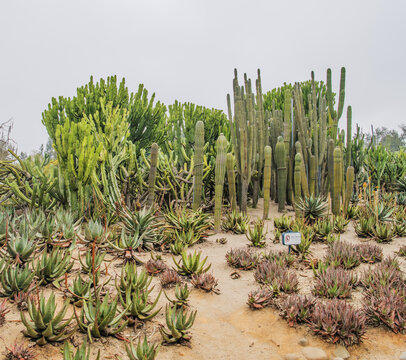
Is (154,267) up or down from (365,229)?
down

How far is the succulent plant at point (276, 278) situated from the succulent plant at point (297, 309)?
0.37m

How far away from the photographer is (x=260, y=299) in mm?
Result: 3242

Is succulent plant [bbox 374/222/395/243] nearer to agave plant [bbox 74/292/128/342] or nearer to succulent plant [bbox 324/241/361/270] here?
succulent plant [bbox 324/241/361/270]

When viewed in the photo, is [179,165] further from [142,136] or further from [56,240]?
[56,240]

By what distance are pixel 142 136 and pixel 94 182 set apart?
196 inches

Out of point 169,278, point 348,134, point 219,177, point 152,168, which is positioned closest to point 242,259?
point 169,278

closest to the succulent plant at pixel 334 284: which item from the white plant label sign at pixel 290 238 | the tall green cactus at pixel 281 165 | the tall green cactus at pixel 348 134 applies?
the white plant label sign at pixel 290 238

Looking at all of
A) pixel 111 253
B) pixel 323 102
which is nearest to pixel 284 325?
pixel 111 253

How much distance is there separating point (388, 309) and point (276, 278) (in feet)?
3.73

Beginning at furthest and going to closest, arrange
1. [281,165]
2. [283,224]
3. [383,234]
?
[281,165]
[283,224]
[383,234]

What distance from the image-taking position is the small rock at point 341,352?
8.21ft

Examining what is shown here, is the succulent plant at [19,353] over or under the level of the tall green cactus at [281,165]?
under

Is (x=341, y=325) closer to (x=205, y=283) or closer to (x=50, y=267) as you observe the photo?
(x=205, y=283)

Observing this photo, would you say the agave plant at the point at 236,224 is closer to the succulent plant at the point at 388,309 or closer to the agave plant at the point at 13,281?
the succulent plant at the point at 388,309
